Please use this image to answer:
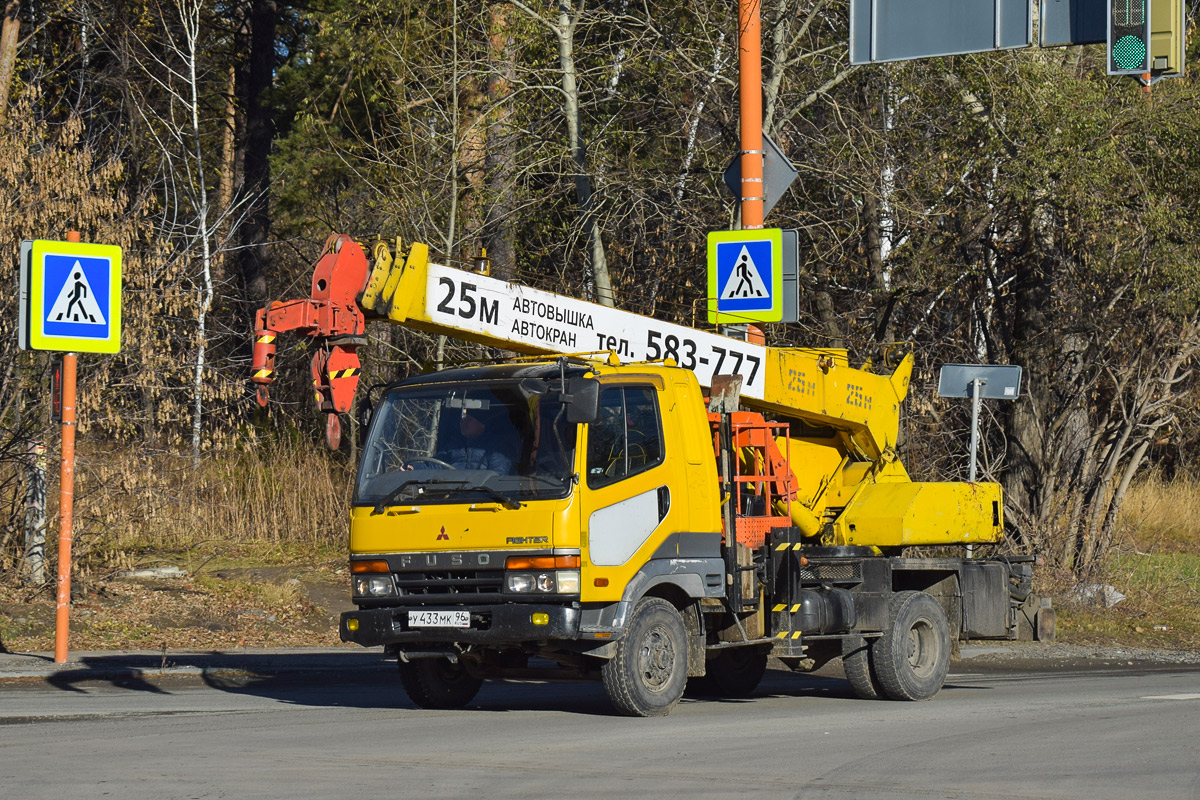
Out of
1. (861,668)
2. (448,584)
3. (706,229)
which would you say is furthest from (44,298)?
(706,229)

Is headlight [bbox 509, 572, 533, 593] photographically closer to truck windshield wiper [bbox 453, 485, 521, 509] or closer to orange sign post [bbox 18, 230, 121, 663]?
truck windshield wiper [bbox 453, 485, 521, 509]

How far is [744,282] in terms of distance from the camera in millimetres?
13953

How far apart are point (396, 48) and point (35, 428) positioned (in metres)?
7.96

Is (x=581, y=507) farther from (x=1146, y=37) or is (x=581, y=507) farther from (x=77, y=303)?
(x=1146, y=37)

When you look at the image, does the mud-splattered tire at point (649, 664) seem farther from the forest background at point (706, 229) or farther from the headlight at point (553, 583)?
the forest background at point (706, 229)

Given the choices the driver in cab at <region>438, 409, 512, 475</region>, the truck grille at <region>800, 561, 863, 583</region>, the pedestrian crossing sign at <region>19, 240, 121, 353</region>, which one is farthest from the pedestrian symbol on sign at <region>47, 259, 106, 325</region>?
the truck grille at <region>800, 561, 863, 583</region>

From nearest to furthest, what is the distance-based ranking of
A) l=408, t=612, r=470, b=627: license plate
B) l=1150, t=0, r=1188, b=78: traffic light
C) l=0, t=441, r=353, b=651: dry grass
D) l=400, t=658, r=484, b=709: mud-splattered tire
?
l=408, t=612, r=470, b=627: license plate → l=400, t=658, r=484, b=709: mud-splattered tire → l=1150, t=0, r=1188, b=78: traffic light → l=0, t=441, r=353, b=651: dry grass

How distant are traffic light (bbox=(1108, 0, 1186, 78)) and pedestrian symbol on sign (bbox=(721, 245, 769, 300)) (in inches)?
132

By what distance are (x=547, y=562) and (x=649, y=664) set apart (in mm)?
1144

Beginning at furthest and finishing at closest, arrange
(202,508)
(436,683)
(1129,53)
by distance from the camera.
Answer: (202,508), (1129,53), (436,683)

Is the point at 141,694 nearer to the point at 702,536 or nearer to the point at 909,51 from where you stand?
the point at 702,536

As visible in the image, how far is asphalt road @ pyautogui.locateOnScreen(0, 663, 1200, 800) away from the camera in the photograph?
7.96m

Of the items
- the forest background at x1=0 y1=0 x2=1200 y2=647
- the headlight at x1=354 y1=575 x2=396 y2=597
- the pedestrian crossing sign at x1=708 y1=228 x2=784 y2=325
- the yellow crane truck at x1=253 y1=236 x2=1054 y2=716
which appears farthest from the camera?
→ the forest background at x1=0 y1=0 x2=1200 y2=647

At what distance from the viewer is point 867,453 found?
13.8m
